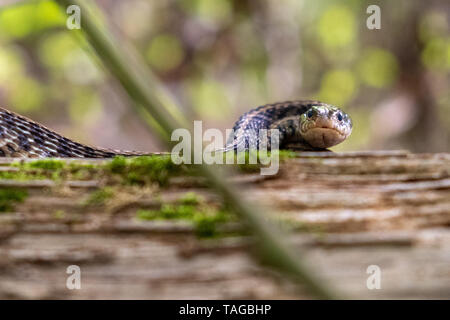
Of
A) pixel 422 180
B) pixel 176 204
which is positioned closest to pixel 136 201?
pixel 176 204

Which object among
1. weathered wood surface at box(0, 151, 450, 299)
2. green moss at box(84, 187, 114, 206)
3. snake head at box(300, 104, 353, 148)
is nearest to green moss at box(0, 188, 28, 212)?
weathered wood surface at box(0, 151, 450, 299)

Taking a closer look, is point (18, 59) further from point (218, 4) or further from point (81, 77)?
point (218, 4)

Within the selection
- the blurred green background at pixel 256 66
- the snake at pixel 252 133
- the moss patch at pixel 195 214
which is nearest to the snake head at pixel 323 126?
the snake at pixel 252 133

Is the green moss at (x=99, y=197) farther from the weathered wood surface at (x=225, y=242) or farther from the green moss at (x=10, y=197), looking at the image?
the green moss at (x=10, y=197)

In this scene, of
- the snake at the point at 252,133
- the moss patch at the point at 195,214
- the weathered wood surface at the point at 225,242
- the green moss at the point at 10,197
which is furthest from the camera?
the snake at the point at 252,133

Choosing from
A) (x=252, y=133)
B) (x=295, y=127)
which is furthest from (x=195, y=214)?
(x=295, y=127)

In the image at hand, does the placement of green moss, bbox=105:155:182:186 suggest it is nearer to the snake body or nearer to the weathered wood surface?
the weathered wood surface
